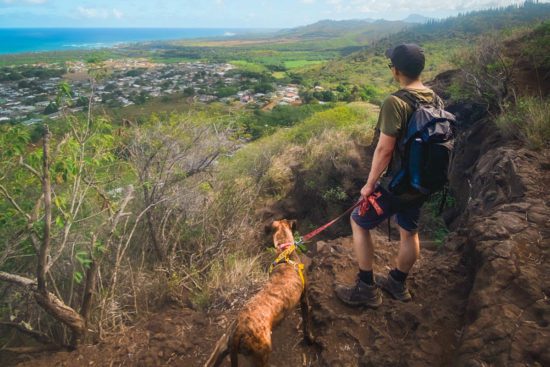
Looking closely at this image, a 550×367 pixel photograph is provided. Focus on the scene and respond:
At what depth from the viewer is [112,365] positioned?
10.4 ft

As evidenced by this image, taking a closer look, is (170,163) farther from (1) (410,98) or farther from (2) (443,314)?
(2) (443,314)

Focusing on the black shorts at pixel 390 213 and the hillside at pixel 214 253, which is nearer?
the hillside at pixel 214 253

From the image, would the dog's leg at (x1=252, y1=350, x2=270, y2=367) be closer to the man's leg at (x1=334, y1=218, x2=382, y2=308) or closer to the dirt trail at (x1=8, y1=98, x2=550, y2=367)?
the dirt trail at (x1=8, y1=98, x2=550, y2=367)

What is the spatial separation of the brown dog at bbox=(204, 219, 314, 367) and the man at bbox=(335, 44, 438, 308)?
1.82ft

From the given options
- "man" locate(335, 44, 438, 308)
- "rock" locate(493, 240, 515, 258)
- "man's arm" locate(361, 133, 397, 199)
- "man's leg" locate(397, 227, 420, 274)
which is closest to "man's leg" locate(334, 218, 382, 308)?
"man" locate(335, 44, 438, 308)

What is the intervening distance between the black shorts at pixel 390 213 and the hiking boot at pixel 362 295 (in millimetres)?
585

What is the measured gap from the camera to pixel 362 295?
3.16m

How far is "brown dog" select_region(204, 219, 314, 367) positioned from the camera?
7.54ft

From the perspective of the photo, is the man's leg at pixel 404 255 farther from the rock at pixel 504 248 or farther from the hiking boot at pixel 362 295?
the rock at pixel 504 248

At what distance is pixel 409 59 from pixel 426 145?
626 mm

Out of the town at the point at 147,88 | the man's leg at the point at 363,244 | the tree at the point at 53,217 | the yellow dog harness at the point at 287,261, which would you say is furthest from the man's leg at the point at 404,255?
the town at the point at 147,88

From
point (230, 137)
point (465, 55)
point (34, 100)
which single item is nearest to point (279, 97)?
point (34, 100)

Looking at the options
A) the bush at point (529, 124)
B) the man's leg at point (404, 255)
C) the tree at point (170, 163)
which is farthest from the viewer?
the tree at point (170, 163)

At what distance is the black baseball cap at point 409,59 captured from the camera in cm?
255
